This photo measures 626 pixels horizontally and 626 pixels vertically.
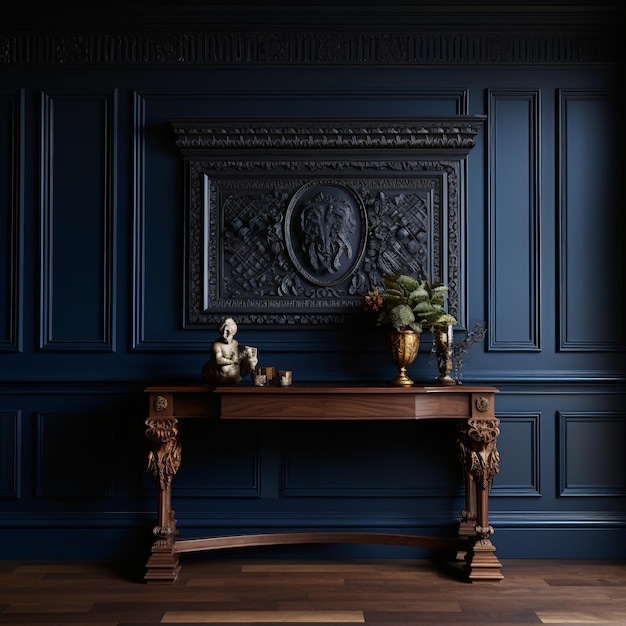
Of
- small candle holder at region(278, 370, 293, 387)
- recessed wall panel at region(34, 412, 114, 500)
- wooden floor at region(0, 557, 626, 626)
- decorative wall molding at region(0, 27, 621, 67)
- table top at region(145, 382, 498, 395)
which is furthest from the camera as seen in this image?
decorative wall molding at region(0, 27, 621, 67)

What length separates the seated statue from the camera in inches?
130

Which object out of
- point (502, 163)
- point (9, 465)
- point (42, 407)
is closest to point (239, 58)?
point (502, 163)

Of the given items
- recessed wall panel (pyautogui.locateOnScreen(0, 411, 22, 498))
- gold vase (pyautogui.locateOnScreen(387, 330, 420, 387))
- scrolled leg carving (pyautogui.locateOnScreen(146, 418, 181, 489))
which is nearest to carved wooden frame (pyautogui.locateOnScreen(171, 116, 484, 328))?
gold vase (pyautogui.locateOnScreen(387, 330, 420, 387))

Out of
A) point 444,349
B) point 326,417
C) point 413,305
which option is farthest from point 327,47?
point 326,417

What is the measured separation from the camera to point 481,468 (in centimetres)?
321

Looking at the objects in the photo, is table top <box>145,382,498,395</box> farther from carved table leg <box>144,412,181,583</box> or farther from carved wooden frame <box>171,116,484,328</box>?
carved wooden frame <box>171,116,484,328</box>

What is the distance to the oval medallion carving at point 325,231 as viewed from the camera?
3.66 meters

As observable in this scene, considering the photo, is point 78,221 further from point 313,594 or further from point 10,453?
point 313,594

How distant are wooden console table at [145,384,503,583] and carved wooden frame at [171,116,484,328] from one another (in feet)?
1.94

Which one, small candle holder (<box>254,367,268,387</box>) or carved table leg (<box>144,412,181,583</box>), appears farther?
small candle holder (<box>254,367,268,387</box>)

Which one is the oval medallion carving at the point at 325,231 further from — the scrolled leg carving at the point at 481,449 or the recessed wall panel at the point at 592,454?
the recessed wall panel at the point at 592,454

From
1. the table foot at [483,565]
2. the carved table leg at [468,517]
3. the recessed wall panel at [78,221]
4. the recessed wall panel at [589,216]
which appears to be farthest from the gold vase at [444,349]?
the recessed wall panel at [78,221]

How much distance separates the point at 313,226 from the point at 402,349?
847mm

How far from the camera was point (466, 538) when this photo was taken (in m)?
3.37
